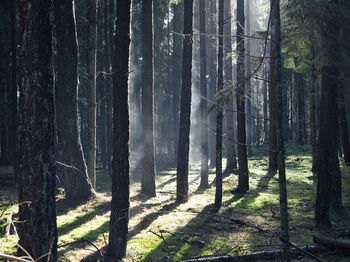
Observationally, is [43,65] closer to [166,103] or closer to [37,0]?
[37,0]

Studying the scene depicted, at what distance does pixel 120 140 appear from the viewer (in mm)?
6867

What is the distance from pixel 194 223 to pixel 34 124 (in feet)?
21.4

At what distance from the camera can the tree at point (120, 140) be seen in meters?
6.86

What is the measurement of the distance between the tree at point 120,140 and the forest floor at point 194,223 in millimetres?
615

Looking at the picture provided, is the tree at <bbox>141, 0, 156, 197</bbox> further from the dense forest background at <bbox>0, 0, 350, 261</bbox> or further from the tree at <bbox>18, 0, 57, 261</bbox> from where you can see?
Result: the tree at <bbox>18, 0, 57, 261</bbox>

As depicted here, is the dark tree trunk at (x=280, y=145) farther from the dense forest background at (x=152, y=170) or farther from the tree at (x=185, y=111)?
the tree at (x=185, y=111)

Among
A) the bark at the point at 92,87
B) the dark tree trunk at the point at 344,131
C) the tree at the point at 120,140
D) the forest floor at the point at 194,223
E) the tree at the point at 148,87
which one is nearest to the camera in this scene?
the tree at the point at 120,140

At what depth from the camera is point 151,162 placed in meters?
13.0

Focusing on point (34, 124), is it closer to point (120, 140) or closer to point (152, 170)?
point (120, 140)

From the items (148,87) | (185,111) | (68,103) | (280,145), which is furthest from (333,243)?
(68,103)

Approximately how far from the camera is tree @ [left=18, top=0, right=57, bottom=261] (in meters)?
4.86

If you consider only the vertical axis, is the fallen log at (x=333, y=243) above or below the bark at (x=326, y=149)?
below

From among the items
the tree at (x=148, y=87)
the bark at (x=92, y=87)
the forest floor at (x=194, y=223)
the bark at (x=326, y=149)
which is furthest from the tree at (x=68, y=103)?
the bark at (x=326, y=149)

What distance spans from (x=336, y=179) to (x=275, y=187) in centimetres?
518
